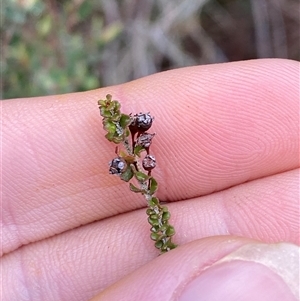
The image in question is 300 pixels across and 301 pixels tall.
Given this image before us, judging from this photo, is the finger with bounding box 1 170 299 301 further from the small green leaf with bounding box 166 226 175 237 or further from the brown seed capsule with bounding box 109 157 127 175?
the brown seed capsule with bounding box 109 157 127 175

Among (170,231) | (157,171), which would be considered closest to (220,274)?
(170,231)

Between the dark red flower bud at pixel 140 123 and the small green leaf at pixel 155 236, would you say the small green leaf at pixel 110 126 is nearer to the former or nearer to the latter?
the dark red flower bud at pixel 140 123

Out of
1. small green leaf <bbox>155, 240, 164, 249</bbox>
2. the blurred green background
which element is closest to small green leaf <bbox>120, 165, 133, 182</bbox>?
small green leaf <bbox>155, 240, 164, 249</bbox>

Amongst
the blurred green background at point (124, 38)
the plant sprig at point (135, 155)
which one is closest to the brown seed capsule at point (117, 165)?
the plant sprig at point (135, 155)

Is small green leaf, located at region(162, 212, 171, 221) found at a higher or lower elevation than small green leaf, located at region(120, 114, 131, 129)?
lower

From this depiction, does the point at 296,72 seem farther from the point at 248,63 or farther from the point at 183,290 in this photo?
the point at 183,290

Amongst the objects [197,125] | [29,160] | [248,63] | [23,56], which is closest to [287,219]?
[197,125]

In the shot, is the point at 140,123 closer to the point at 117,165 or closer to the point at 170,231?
the point at 117,165

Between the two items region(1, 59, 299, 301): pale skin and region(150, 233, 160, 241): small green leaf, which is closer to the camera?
region(150, 233, 160, 241): small green leaf
